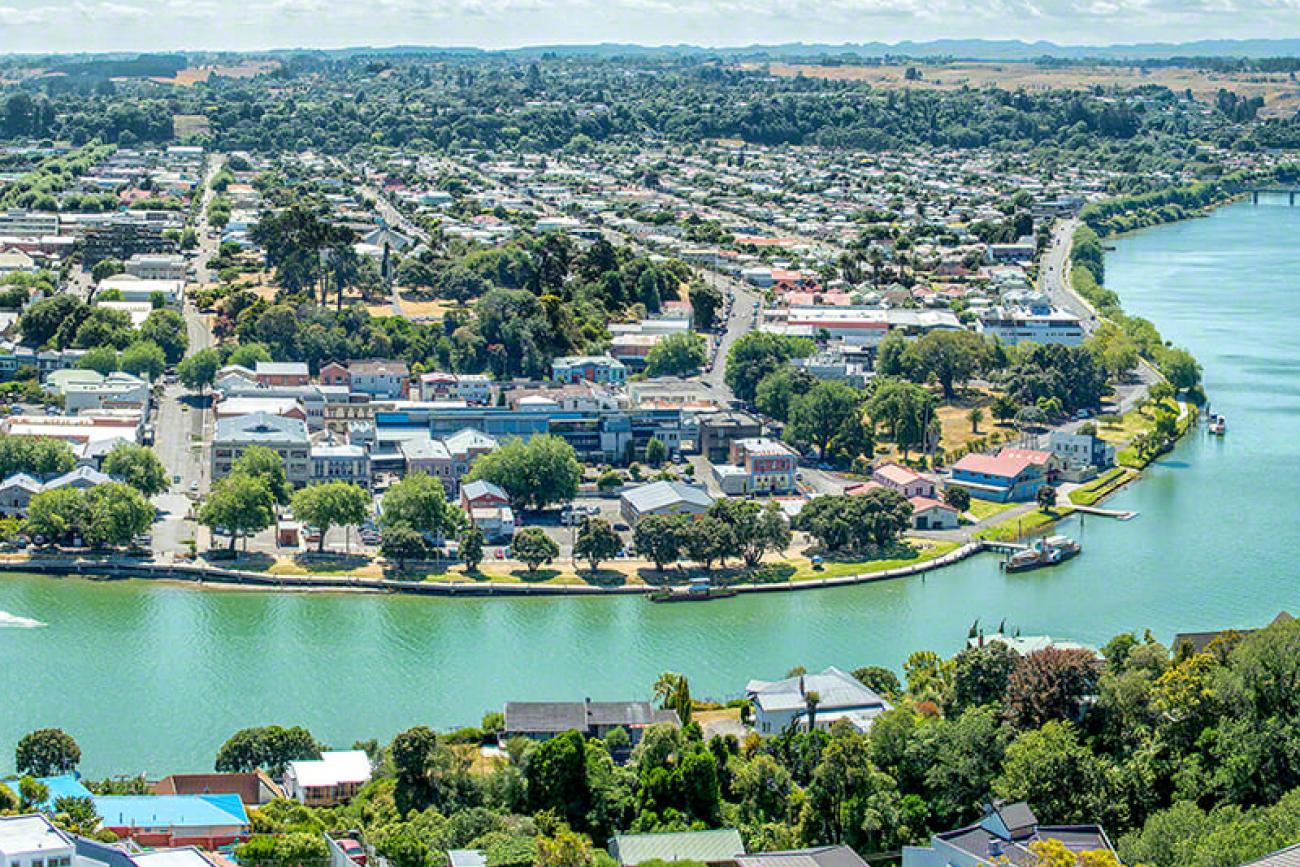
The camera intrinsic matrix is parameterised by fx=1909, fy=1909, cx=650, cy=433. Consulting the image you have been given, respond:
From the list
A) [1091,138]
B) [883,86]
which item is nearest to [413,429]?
[1091,138]

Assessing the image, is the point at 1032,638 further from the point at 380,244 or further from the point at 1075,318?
the point at 380,244

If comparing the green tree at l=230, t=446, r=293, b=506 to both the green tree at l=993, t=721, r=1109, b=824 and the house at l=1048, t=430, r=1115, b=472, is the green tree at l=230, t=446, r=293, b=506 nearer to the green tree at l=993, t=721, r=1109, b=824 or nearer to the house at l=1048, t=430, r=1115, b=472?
the house at l=1048, t=430, r=1115, b=472

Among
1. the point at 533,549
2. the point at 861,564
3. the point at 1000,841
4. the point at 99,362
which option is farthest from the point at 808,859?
the point at 99,362

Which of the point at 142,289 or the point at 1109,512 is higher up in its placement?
the point at 142,289

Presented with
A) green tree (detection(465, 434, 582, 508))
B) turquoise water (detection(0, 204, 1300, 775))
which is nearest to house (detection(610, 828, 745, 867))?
turquoise water (detection(0, 204, 1300, 775))

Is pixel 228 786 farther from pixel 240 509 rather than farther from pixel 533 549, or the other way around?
pixel 240 509

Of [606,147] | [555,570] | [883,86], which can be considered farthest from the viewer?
[883,86]
